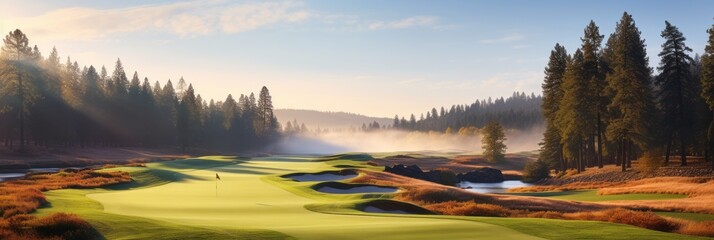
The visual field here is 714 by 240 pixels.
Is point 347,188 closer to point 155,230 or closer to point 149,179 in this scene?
point 149,179

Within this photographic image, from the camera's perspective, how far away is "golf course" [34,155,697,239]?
52.7ft

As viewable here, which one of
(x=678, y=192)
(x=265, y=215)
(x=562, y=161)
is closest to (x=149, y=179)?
(x=265, y=215)

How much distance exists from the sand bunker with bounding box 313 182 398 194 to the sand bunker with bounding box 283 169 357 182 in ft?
25.4

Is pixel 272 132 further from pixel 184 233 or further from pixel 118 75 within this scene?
pixel 184 233

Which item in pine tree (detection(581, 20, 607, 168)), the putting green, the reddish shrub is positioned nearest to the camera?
the putting green

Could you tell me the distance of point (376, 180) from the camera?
4300 cm

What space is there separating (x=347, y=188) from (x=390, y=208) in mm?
11715

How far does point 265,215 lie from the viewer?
879 inches

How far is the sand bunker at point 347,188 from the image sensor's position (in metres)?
36.6

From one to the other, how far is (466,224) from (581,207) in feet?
47.7

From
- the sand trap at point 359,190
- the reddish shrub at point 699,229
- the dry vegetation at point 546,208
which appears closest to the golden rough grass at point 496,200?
the dry vegetation at point 546,208

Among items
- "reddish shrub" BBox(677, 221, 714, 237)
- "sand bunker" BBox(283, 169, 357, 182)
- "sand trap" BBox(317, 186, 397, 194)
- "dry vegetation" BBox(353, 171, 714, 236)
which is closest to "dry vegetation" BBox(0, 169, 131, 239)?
"dry vegetation" BBox(353, 171, 714, 236)

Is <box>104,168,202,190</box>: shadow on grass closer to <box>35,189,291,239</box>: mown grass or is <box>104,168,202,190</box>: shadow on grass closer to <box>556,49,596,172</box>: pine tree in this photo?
<box>35,189,291,239</box>: mown grass

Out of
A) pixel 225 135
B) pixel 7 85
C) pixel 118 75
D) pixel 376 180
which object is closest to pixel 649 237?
pixel 376 180
